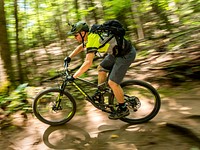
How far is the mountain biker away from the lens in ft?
14.9

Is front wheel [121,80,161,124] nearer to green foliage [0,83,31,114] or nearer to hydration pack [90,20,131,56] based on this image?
hydration pack [90,20,131,56]

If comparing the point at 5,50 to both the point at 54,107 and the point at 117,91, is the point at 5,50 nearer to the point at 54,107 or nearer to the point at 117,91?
the point at 54,107

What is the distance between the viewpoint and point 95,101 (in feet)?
16.8

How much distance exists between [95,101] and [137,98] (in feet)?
2.73

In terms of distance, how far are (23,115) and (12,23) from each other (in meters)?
3.66

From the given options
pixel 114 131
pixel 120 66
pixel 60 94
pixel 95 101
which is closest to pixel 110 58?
pixel 120 66

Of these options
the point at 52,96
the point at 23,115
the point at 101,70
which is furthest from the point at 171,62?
the point at 23,115

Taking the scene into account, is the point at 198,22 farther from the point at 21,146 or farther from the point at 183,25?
the point at 21,146

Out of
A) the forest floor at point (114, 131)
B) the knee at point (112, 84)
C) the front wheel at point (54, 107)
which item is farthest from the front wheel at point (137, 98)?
the front wheel at point (54, 107)

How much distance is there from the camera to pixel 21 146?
189 inches

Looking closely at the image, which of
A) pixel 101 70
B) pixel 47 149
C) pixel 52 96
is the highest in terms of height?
pixel 101 70

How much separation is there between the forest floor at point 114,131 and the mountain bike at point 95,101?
0.18 m

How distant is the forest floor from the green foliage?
201 mm

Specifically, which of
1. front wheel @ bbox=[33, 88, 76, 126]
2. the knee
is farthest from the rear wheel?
front wheel @ bbox=[33, 88, 76, 126]
